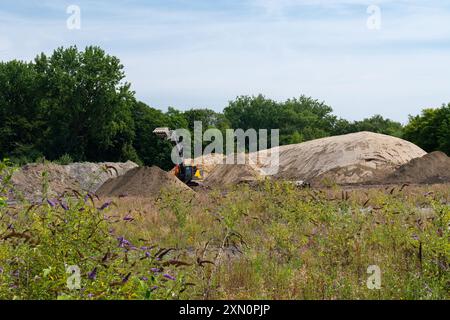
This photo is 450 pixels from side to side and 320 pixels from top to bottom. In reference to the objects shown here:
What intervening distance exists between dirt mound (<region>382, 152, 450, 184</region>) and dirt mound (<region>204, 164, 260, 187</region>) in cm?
865

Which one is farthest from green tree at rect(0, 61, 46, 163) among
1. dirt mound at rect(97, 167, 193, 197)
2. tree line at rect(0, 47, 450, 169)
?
dirt mound at rect(97, 167, 193, 197)

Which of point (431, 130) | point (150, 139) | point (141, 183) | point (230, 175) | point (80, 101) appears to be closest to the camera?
point (141, 183)

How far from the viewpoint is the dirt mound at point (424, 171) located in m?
31.7

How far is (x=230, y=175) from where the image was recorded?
39.5 m

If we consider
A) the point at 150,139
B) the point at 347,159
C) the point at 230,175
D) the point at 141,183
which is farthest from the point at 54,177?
the point at 150,139

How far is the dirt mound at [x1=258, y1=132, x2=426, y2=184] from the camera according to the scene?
34844 millimetres

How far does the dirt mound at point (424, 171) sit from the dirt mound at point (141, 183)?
1161cm

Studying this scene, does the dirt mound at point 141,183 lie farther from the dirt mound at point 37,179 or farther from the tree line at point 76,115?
the tree line at point 76,115

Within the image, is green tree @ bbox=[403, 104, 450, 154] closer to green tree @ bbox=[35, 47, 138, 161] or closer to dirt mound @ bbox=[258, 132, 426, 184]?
dirt mound @ bbox=[258, 132, 426, 184]

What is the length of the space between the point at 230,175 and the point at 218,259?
3202 cm

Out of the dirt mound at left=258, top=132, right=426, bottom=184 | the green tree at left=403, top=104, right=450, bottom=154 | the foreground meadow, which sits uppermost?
the green tree at left=403, top=104, right=450, bottom=154

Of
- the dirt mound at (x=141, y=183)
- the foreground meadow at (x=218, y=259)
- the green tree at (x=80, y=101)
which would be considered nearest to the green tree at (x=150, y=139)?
the green tree at (x=80, y=101)

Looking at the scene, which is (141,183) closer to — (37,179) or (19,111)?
(37,179)
